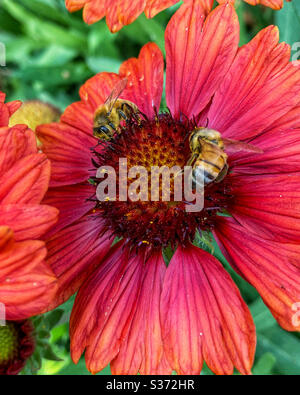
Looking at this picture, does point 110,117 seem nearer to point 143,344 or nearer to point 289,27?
point 143,344

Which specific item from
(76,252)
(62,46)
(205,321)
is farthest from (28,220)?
(62,46)

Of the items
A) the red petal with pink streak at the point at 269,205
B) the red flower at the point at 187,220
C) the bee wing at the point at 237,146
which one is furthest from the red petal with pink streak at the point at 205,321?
the bee wing at the point at 237,146

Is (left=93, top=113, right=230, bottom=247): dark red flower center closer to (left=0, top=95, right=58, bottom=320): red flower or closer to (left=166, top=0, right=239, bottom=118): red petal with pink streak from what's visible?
(left=166, top=0, right=239, bottom=118): red petal with pink streak

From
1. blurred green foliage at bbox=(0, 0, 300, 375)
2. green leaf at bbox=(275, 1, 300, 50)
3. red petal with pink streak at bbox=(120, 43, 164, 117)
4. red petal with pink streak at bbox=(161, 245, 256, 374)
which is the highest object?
blurred green foliage at bbox=(0, 0, 300, 375)

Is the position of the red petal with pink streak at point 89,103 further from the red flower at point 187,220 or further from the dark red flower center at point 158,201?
the dark red flower center at point 158,201

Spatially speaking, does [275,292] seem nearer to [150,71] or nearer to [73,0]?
[150,71]

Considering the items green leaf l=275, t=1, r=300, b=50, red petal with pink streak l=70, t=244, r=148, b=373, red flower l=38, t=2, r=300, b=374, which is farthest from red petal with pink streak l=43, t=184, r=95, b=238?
green leaf l=275, t=1, r=300, b=50

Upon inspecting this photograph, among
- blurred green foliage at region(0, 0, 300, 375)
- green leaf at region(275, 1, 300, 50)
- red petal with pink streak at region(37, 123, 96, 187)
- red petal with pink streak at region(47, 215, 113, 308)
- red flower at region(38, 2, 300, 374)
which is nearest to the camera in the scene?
red flower at region(38, 2, 300, 374)
